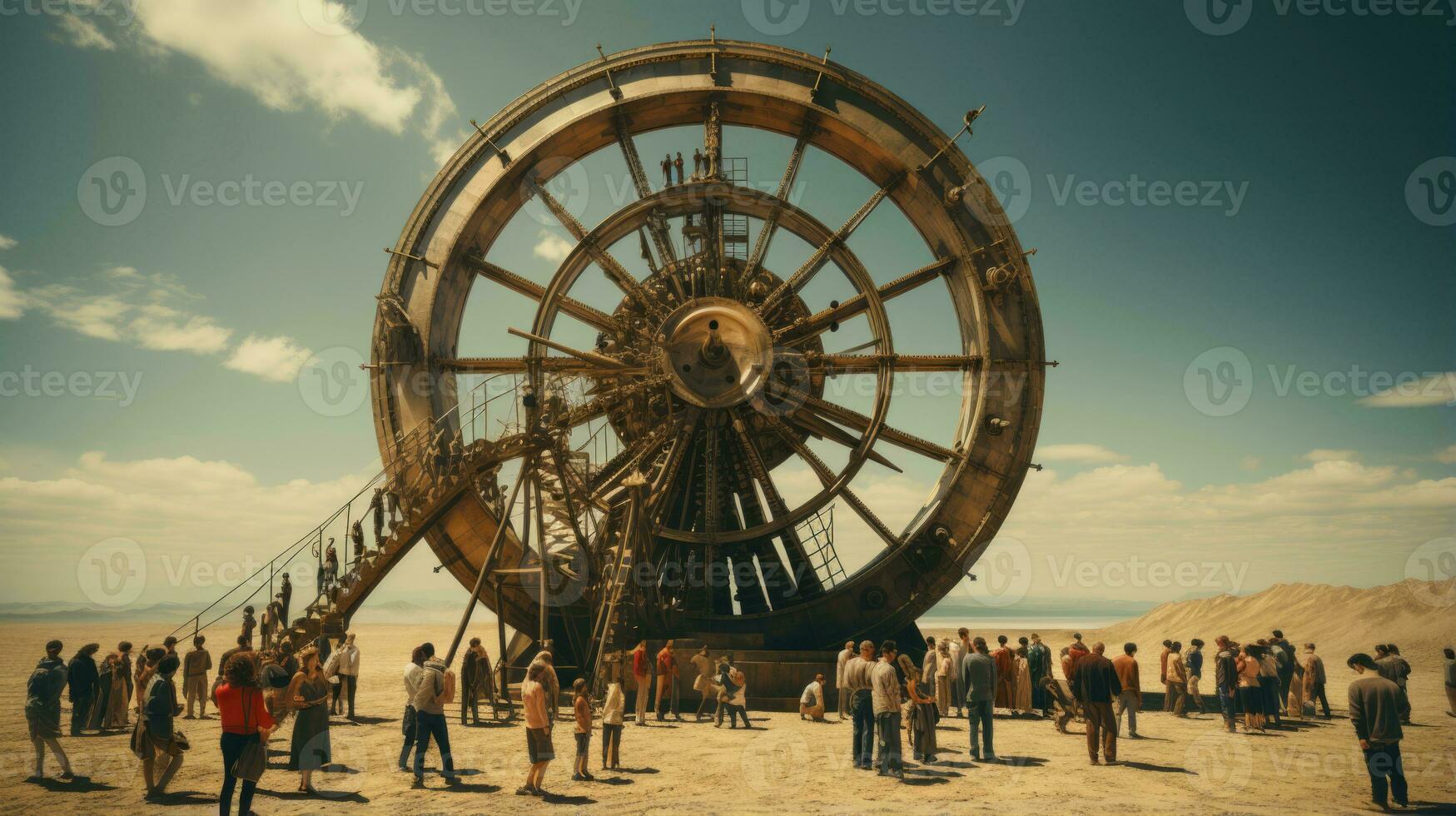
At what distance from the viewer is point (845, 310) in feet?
62.1

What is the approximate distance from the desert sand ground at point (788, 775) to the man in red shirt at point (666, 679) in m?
0.58

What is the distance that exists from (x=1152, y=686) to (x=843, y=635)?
10135mm

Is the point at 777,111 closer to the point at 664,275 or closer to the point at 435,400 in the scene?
the point at 664,275

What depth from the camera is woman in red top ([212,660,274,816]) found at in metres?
7.15

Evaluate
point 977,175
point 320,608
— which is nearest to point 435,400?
point 320,608

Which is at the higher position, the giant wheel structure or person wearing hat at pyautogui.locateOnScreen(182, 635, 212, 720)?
the giant wheel structure

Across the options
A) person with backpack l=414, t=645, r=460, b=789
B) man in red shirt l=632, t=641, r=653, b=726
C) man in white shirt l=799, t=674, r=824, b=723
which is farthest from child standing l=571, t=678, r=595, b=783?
man in white shirt l=799, t=674, r=824, b=723

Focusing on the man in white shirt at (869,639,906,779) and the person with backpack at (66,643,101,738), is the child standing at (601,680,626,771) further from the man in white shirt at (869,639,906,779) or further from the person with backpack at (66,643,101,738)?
the person with backpack at (66,643,101,738)

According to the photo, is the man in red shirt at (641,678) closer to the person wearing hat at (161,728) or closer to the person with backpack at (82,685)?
the person wearing hat at (161,728)

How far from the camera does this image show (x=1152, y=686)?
901 inches

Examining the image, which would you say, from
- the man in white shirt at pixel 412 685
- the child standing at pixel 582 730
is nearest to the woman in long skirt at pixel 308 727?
the man in white shirt at pixel 412 685

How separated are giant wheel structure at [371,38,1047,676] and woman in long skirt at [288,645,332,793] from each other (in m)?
7.95

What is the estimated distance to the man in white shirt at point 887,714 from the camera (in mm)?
9508

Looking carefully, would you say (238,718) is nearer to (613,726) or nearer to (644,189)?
(613,726)
